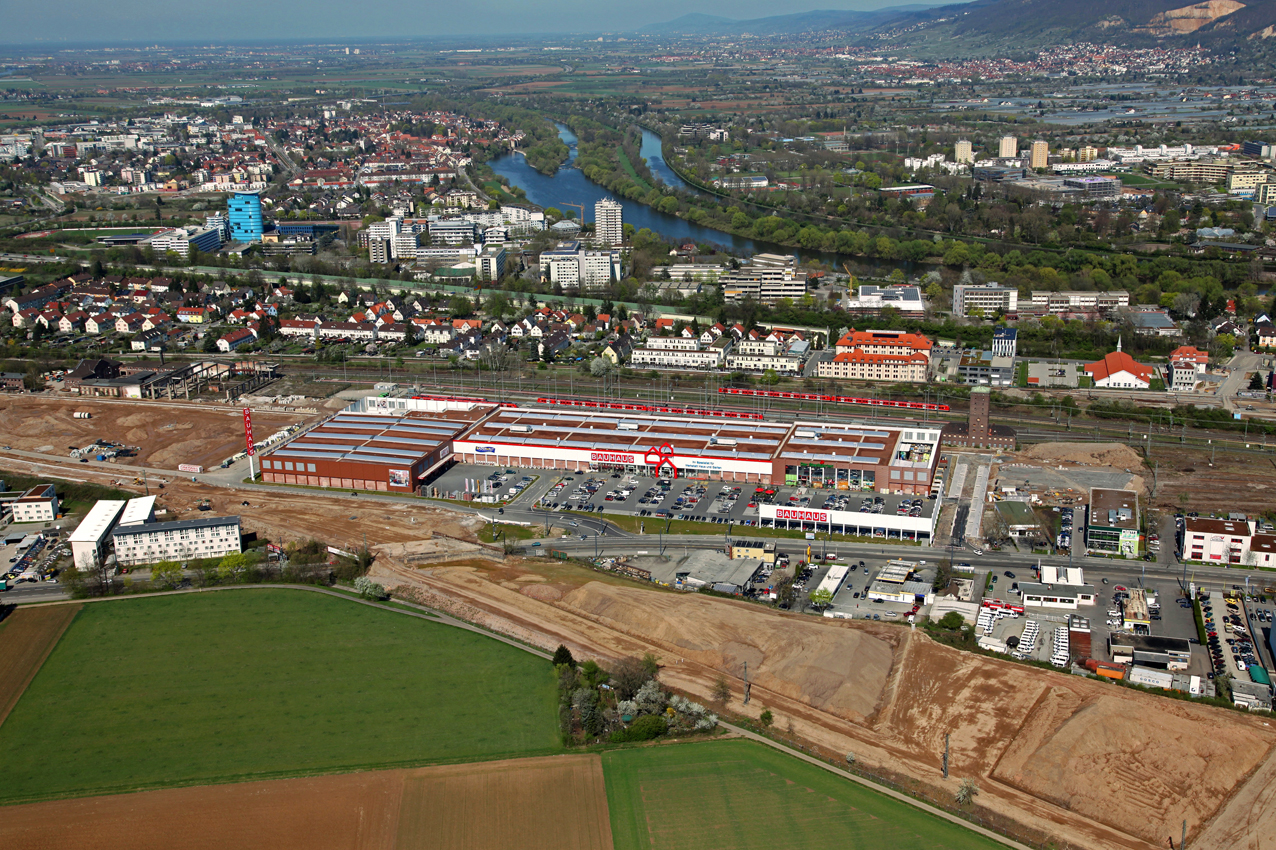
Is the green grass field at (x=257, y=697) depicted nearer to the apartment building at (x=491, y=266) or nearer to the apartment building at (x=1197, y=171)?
the apartment building at (x=491, y=266)

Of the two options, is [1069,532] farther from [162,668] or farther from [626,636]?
[162,668]

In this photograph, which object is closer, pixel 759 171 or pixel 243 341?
pixel 243 341

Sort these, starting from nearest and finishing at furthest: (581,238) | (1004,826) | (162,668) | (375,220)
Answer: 1. (1004,826)
2. (162,668)
3. (581,238)
4. (375,220)

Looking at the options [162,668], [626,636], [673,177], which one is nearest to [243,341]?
[162,668]

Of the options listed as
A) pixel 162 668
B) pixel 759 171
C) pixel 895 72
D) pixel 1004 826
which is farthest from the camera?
pixel 895 72

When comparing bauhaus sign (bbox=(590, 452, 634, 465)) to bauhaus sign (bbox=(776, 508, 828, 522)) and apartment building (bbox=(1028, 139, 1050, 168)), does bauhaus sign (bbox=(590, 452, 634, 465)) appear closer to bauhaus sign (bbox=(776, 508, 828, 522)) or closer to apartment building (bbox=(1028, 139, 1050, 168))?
bauhaus sign (bbox=(776, 508, 828, 522))

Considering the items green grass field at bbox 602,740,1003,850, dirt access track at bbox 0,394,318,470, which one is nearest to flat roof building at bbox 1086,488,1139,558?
green grass field at bbox 602,740,1003,850
